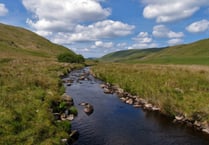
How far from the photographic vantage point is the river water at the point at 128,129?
1902 cm

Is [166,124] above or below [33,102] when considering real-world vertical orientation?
below

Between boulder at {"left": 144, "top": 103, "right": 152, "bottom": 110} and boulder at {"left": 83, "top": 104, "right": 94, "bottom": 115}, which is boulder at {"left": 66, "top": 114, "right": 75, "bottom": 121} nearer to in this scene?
boulder at {"left": 83, "top": 104, "right": 94, "bottom": 115}

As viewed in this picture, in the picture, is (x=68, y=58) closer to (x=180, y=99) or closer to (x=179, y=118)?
(x=180, y=99)

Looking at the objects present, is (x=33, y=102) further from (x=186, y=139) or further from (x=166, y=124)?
(x=186, y=139)

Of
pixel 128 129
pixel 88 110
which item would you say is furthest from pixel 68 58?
pixel 128 129

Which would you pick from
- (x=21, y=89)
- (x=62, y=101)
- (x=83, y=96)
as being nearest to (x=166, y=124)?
(x=62, y=101)

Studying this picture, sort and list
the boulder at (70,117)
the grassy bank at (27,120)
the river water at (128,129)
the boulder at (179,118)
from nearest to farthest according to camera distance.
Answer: the grassy bank at (27,120), the river water at (128,129), the boulder at (70,117), the boulder at (179,118)

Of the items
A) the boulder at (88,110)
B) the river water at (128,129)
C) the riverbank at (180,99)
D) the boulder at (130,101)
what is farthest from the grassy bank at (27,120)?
the riverbank at (180,99)

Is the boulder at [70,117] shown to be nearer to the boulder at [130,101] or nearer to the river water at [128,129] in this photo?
the river water at [128,129]

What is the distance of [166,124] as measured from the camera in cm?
2338

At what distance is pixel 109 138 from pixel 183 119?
357 inches

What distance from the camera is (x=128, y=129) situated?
2162 centimetres

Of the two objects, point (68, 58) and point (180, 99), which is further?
point (68, 58)

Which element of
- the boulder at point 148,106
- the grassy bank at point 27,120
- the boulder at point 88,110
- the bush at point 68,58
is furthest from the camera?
the bush at point 68,58
